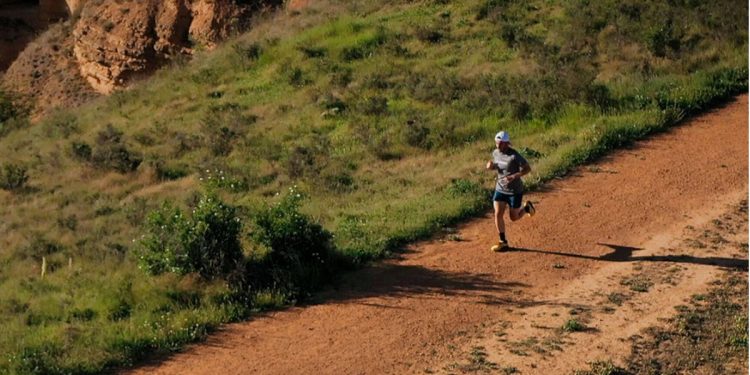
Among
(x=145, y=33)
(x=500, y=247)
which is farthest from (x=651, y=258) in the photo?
(x=145, y=33)

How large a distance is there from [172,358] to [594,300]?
3813mm

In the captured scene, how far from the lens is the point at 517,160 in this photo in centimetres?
1015

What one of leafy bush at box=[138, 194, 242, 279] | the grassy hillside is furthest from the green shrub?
leafy bush at box=[138, 194, 242, 279]

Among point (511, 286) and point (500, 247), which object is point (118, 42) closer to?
point (500, 247)

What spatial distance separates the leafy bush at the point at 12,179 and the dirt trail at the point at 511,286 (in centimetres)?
1120

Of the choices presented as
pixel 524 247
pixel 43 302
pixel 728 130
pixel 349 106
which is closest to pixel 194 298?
pixel 43 302

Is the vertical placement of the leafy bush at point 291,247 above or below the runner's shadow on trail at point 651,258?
above

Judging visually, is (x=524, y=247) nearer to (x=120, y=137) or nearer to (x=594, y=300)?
(x=594, y=300)

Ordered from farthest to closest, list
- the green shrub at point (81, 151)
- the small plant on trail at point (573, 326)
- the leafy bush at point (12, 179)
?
the green shrub at point (81, 151), the leafy bush at point (12, 179), the small plant on trail at point (573, 326)

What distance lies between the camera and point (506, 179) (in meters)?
10.2

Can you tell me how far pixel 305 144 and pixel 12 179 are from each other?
6.15 metres

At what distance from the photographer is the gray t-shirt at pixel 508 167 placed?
33.3 ft

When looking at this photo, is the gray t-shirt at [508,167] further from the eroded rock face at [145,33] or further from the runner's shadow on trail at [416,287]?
the eroded rock face at [145,33]

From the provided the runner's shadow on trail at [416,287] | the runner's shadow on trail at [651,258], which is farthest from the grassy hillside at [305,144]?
the runner's shadow on trail at [651,258]
